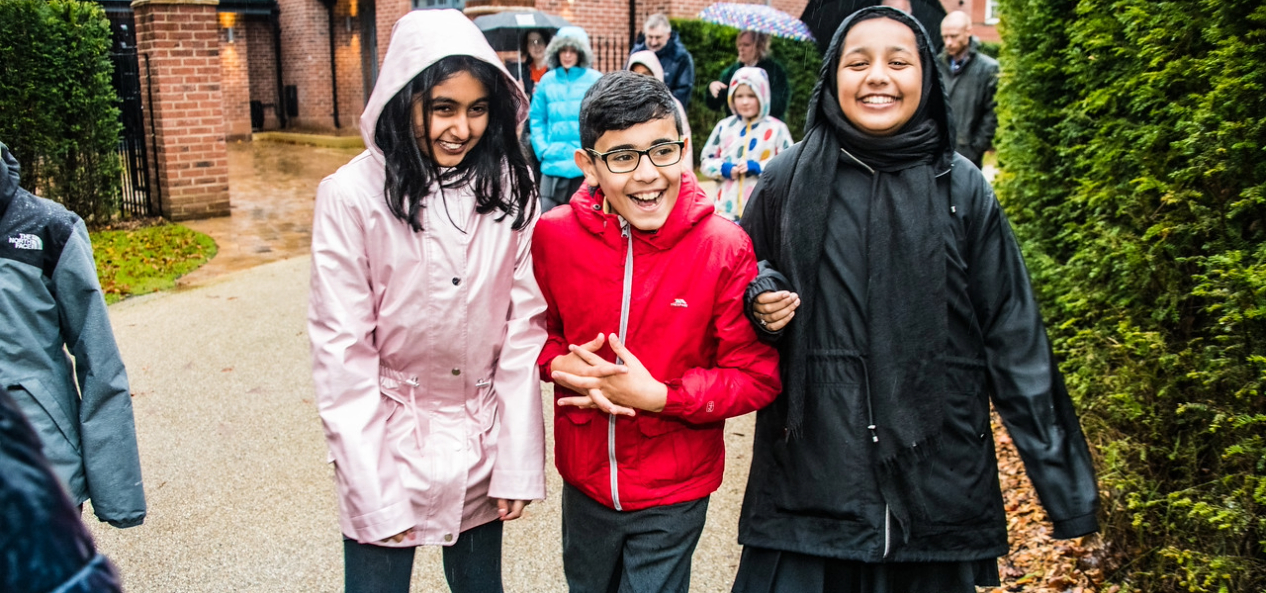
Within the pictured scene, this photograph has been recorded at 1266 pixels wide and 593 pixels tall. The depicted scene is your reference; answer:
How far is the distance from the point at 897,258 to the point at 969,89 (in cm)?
652

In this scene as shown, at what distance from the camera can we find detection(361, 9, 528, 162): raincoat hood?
2525 mm

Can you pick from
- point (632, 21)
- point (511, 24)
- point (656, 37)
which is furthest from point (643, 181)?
point (632, 21)

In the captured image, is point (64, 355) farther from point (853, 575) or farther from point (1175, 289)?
point (1175, 289)

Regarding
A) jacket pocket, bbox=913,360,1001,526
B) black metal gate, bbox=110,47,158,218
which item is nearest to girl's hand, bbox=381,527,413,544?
jacket pocket, bbox=913,360,1001,526

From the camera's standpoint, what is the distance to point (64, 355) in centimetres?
288

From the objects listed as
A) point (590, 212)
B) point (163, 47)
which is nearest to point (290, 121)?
point (163, 47)

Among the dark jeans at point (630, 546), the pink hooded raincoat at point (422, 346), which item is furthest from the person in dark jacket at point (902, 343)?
the pink hooded raincoat at point (422, 346)

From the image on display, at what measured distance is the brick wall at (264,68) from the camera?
1034 inches

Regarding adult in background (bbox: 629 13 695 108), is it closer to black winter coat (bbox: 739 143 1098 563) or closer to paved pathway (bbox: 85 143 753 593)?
paved pathway (bbox: 85 143 753 593)

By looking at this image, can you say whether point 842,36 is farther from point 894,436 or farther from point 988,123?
point 988,123

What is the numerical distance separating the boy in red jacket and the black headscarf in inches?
7.5

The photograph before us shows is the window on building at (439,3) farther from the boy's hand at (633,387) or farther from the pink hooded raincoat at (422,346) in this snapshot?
the boy's hand at (633,387)

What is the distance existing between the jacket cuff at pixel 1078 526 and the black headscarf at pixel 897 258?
1.25 feet

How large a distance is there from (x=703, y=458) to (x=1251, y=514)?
153 centimetres
